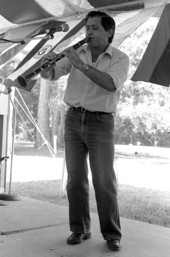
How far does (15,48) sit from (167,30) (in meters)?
2.10

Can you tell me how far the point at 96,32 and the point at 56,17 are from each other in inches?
64.5

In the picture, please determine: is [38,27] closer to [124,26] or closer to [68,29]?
[68,29]

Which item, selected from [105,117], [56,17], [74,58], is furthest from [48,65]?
[56,17]

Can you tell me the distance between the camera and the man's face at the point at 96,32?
2.93 meters

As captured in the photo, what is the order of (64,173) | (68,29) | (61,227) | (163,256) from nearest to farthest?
(163,256), (61,227), (68,29), (64,173)

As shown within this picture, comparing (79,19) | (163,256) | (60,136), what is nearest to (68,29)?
(79,19)

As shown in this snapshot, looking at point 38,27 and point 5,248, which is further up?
point 38,27

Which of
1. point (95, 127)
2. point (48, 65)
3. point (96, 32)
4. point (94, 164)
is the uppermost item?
point (96, 32)

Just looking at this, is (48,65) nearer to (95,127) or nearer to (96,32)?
(96,32)

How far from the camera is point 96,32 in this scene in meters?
2.94

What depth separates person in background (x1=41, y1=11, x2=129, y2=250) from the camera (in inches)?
114

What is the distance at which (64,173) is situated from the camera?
5.87m

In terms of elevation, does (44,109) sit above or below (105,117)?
above

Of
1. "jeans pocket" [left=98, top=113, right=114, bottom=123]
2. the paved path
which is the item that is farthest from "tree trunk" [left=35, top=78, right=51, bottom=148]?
"jeans pocket" [left=98, top=113, right=114, bottom=123]
